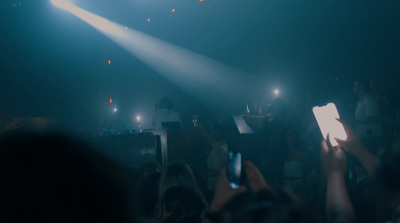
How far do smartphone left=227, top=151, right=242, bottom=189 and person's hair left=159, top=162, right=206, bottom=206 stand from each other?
0.97 ft

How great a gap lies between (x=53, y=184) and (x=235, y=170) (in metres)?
1.61

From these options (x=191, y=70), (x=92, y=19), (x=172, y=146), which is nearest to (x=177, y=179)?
(x=172, y=146)

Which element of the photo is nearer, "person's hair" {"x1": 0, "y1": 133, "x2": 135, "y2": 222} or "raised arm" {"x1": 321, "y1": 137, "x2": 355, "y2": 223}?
"raised arm" {"x1": 321, "y1": 137, "x2": 355, "y2": 223}

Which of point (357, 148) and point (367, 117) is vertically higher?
point (367, 117)

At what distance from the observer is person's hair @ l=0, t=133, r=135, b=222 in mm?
2123

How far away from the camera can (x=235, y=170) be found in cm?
188

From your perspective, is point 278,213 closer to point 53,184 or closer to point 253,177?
point 253,177

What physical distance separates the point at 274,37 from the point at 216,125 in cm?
727

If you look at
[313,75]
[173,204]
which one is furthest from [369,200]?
[313,75]

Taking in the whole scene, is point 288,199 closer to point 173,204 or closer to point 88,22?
point 173,204

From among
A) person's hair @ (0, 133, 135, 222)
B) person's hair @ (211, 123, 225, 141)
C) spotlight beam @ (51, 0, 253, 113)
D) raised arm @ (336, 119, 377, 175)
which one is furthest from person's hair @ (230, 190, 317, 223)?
spotlight beam @ (51, 0, 253, 113)

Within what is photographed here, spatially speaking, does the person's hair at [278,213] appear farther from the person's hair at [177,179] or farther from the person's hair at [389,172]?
the person's hair at [177,179]

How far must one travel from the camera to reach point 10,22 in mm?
4168

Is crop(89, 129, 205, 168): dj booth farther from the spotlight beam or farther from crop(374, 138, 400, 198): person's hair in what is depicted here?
the spotlight beam
